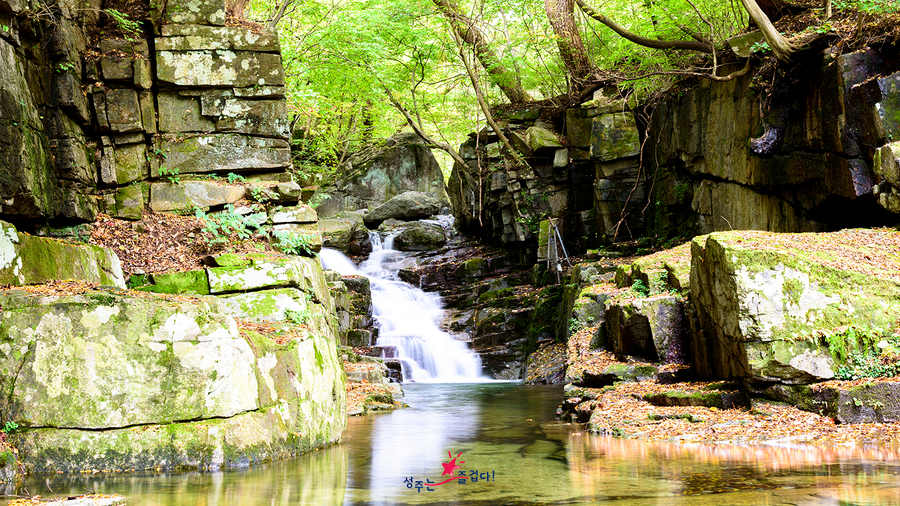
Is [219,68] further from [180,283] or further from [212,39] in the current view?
[180,283]

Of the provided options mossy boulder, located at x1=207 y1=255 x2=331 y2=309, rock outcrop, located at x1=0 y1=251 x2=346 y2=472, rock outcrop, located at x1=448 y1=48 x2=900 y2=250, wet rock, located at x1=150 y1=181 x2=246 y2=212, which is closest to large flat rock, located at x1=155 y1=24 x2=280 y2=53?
wet rock, located at x1=150 y1=181 x2=246 y2=212

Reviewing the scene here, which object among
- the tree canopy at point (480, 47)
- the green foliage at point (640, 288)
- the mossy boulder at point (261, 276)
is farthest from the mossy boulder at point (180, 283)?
the green foliage at point (640, 288)

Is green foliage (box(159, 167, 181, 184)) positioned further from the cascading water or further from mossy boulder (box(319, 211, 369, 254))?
mossy boulder (box(319, 211, 369, 254))

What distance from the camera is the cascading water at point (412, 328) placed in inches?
682

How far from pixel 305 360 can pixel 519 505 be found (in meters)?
3.21

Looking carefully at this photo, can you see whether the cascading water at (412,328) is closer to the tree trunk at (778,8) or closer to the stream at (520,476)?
the stream at (520,476)

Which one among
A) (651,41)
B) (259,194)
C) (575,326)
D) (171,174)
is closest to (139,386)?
(259,194)

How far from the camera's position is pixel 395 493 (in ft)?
15.9

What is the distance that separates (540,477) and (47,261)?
544cm

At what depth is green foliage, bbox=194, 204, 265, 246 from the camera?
944cm

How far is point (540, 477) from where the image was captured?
17.2 feet

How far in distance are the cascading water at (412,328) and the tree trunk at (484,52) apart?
22.7ft

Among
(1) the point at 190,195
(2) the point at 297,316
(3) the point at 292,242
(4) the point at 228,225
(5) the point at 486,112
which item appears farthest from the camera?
(5) the point at 486,112

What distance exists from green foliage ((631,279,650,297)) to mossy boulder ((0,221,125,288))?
7643mm
